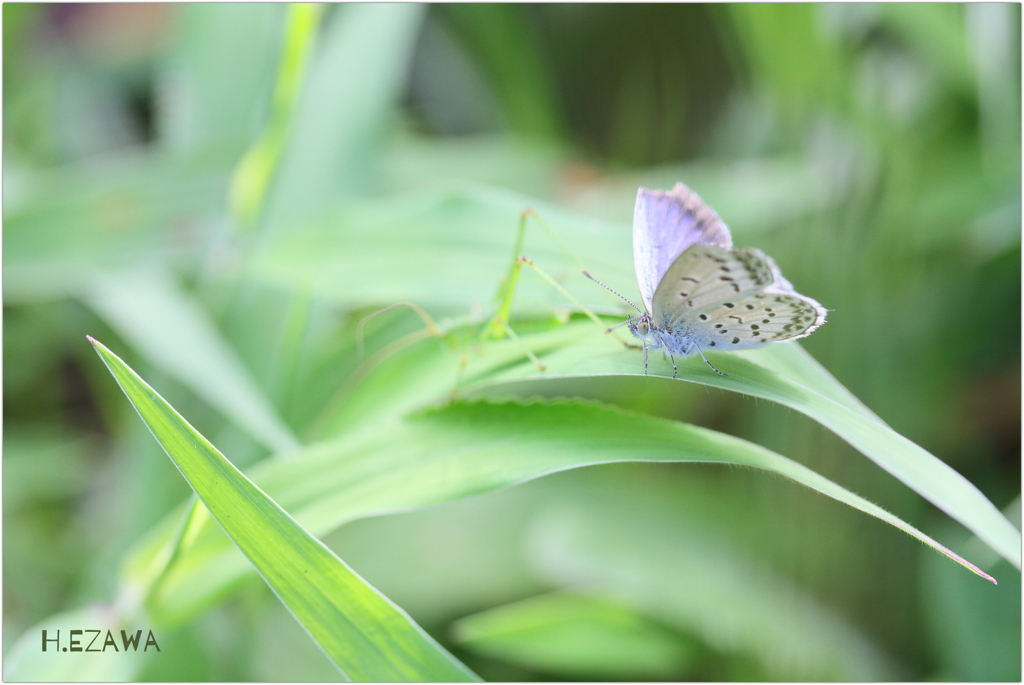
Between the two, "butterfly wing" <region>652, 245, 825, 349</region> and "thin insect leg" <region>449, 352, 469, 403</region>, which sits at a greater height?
"thin insect leg" <region>449, 352, 469, 403</region>

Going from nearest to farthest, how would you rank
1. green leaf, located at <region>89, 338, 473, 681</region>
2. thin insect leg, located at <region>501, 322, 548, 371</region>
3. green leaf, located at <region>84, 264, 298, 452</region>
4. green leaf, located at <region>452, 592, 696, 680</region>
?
green leaf, located at <region>89, 338, 473, 681</region>, thin insect leg, located at <region>501, 322, 548, 371</region>, green leaf, located at <region>84, 264, 298, 452</region>, green leaf, located at <region>452, 592, 696, 680</region>

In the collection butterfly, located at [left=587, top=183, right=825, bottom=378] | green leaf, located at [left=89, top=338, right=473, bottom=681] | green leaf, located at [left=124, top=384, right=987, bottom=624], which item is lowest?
green leaf, located at [left=89, top=338, right=473, bottom=681]

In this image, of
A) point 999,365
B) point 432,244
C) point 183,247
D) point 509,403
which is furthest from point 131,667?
point 999,365

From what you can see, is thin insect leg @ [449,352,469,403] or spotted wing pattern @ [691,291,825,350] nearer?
spotted wing pattern @ [691,291,825,350]

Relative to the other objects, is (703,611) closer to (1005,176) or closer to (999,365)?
(999,365)

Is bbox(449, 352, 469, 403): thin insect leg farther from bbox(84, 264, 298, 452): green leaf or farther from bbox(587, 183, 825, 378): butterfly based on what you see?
bbox(84, 264, 298, 452): green leaf

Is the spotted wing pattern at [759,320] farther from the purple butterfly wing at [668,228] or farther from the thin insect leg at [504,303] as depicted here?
the thin insect leg at [504,303]

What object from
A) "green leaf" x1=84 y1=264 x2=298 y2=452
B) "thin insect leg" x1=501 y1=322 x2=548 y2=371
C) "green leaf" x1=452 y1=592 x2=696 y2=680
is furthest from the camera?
"green leaf" x1=452 y1=592 x2=696 y2=680

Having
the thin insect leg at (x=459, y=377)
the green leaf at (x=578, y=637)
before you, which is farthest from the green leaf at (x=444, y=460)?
the green leaf at (x=578, y=637)

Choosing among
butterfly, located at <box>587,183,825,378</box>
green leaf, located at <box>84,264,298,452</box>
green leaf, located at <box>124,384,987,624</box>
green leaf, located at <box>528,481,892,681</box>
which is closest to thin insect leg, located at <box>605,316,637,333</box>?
butterfly, located at <box>587,183,825,378</box>
